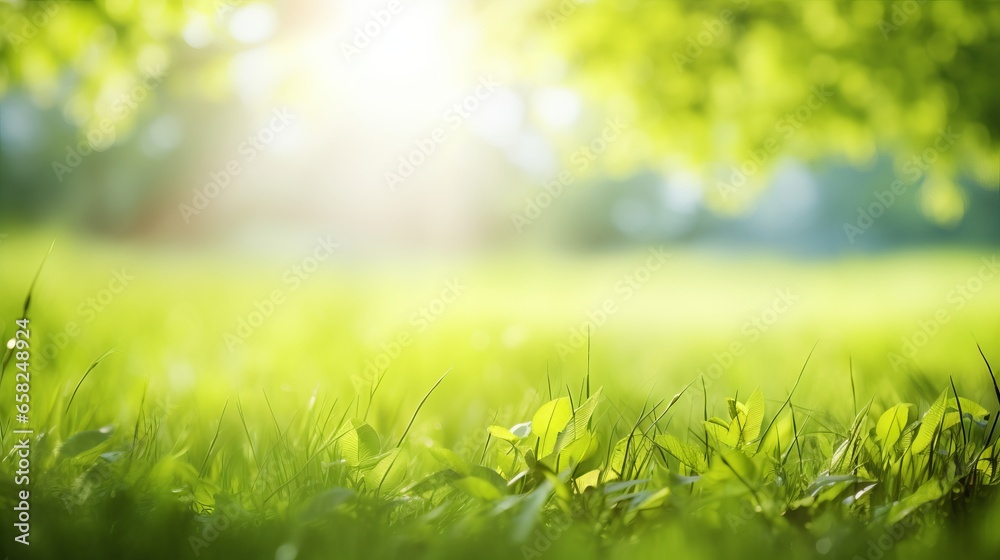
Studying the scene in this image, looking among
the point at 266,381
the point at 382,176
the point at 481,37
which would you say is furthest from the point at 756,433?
the point at 382,176

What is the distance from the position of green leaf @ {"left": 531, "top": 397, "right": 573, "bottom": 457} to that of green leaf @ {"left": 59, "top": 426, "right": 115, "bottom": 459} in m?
0.81

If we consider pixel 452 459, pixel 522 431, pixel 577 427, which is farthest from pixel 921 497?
pixel 452 459

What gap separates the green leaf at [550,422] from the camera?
4.02ft

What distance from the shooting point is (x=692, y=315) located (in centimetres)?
663

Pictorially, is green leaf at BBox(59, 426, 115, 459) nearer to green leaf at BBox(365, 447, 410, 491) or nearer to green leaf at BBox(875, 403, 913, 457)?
green leaf at BBox(365, 447, 410, 491)

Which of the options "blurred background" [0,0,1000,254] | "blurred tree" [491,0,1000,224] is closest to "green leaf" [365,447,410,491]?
"blurred background" [0,0,1000,254]

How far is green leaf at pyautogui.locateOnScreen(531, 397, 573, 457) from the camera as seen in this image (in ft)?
4.02

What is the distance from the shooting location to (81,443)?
123cm

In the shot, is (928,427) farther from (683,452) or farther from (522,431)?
(522,431)

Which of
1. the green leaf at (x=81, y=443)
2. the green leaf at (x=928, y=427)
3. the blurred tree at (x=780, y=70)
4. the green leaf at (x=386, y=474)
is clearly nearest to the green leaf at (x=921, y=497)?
the green leaf at (x=928, y=427)

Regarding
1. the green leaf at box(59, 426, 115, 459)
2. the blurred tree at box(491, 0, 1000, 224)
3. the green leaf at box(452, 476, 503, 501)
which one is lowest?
the green leaf at box(452, 476, 503, 501)

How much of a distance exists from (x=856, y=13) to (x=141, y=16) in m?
4.29

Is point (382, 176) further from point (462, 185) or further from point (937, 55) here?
point (937, 55)

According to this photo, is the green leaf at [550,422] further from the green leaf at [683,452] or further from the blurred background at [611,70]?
the blurred background at [611,70]
